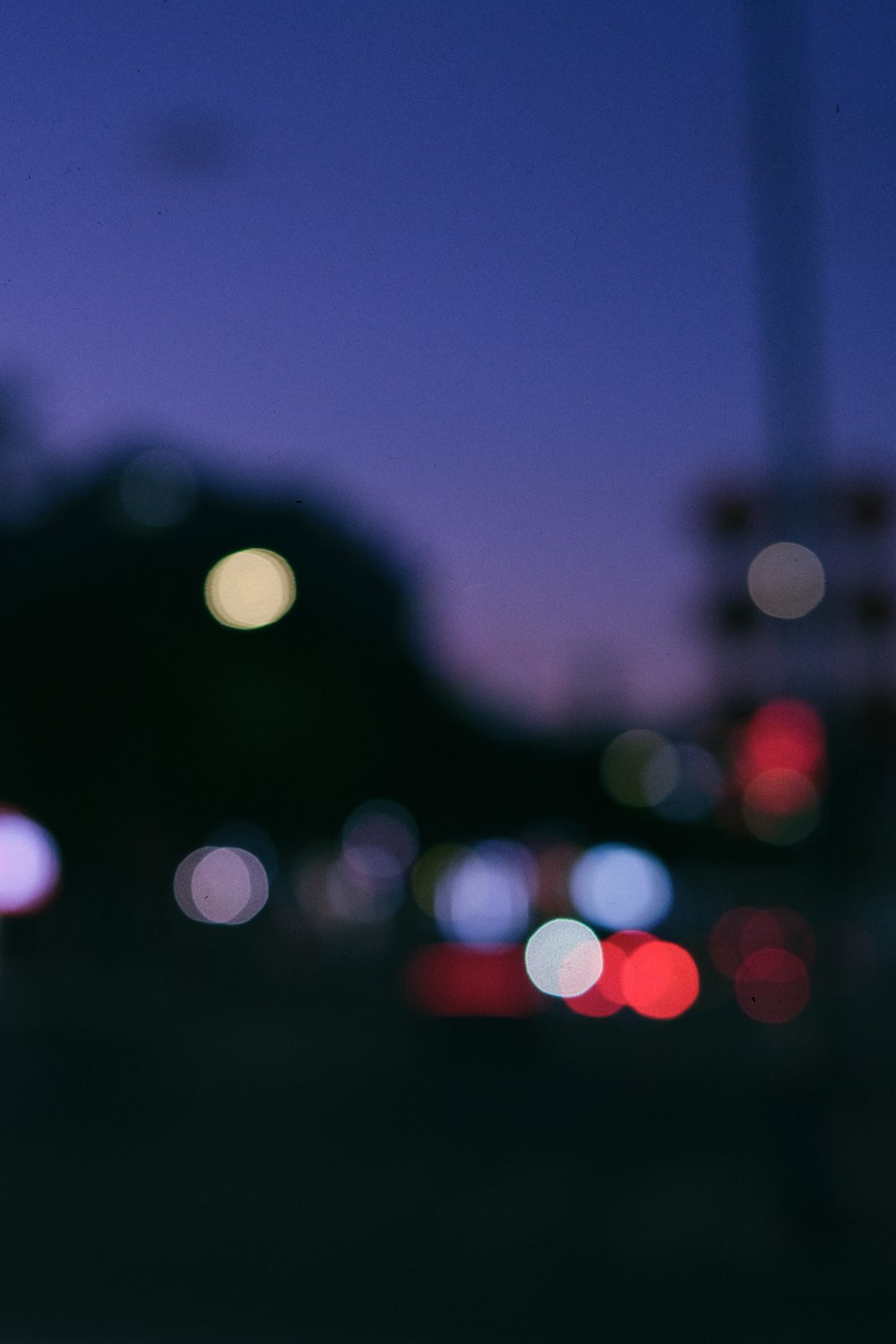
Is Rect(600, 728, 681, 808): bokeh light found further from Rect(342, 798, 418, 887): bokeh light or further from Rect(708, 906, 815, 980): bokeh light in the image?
Rect(708, 906, 815, 980): bokeh light

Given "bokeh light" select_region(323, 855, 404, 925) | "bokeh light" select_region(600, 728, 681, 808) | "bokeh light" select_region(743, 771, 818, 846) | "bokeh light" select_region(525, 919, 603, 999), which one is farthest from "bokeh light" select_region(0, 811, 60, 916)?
"bokeh light" select_region(323, 855, 404, 925)

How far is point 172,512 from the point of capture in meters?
17.1

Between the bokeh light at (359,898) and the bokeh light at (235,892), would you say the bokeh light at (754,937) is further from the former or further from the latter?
the bokeh light at (235,892)

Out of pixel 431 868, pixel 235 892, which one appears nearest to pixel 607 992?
pixel 431 868

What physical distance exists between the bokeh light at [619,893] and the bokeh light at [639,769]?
13.0 feet

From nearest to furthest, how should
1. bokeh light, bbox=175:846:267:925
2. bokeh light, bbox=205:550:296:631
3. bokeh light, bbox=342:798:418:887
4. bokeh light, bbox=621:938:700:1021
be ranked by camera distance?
bokeh light, bbox=205:550:296:631 → bokeh light, bbox=621:938:700:1021 → bokeh light, bbox=342:798:418:887 → bokeh light, bbox=175:846:267:925

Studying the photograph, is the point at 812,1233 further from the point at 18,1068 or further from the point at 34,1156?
the point at 18,1068

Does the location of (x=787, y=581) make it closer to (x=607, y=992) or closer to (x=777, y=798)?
(x=777, y=798)

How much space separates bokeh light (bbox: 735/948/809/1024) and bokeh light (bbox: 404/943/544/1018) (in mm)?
2209

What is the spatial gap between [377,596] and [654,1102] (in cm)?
860

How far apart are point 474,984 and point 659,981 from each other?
241 centimetres

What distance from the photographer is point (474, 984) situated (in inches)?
728

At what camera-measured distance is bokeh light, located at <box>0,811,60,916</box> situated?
10.6m

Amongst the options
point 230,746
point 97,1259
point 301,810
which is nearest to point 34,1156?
point 97,1259
